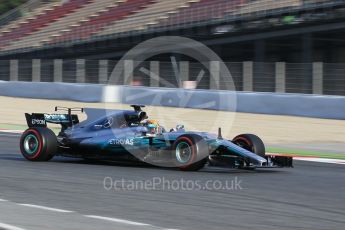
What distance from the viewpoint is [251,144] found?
10812 millimetres

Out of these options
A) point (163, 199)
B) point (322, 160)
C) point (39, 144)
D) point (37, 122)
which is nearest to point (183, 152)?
point (163, 199)

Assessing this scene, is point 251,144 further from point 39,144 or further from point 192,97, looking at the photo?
point 192,97

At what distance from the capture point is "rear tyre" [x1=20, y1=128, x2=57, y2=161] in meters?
11.2

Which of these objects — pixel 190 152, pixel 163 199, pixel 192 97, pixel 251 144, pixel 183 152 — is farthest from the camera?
pixel 192 97

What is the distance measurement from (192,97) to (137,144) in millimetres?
12354

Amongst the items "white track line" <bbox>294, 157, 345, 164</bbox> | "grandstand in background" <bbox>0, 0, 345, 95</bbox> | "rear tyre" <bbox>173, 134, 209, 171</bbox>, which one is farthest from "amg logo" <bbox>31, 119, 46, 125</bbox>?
"grandstand in background" <bbox>0, 0, 345, 95</bbox>

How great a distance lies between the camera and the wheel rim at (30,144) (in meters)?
11.4

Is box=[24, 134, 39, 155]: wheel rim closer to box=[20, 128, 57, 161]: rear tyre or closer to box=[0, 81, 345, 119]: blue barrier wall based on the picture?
box=[20, 128, 57, 161]: rear tyre

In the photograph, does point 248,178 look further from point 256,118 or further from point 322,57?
point 322,57

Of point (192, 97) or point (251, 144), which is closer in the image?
point (251, 144)

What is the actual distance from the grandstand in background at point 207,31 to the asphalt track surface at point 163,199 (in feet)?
34.5

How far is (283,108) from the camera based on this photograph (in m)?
20.7

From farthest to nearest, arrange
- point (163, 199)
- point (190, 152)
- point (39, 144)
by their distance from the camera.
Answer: point (39, 144) < point (190, 152) < point (163, 199)

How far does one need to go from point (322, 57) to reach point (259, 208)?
80.2 ft
